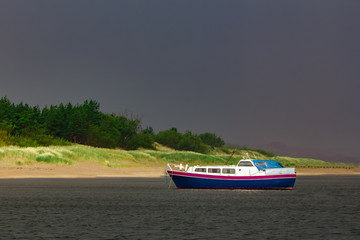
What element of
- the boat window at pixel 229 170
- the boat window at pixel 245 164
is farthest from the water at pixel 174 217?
the boat window at pixel 229 170

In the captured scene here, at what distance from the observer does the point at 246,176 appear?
78.3 meters

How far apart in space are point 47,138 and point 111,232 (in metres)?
135

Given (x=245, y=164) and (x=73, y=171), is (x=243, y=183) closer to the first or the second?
(x=245, y=164)

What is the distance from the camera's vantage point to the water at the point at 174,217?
119ft

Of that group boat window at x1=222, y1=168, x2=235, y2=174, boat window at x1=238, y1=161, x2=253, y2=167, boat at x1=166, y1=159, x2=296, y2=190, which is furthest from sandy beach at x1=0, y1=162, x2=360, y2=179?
boat window at x1=238, y1=161, x2=253, y2=167

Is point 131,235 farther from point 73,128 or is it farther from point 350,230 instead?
point 73,128

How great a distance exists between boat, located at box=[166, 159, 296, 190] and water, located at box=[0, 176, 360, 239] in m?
9.18

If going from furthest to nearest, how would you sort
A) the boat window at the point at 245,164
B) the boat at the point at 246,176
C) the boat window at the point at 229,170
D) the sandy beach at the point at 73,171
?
1. the sandy beach at the point at 73,171
2. the boat window at the point at 229,170
3. the boat window at the point at 245,164
4. the boat at the point at 246,176

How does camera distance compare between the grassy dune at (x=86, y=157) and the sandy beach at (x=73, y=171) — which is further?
the grassy dune at (x=86, y=157)

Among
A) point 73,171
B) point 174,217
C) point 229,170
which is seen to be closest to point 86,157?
point 73,171

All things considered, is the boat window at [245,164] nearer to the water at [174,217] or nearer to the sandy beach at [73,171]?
the water at [174,217]

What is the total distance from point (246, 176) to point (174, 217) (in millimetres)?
33417

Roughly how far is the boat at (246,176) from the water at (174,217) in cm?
918

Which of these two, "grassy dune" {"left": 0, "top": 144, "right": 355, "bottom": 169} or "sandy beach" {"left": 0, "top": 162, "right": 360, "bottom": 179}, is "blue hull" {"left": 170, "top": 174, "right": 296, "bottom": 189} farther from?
"sandy beach" {"left": 0, "top": 162, "right": 360, "bottom": 179}
